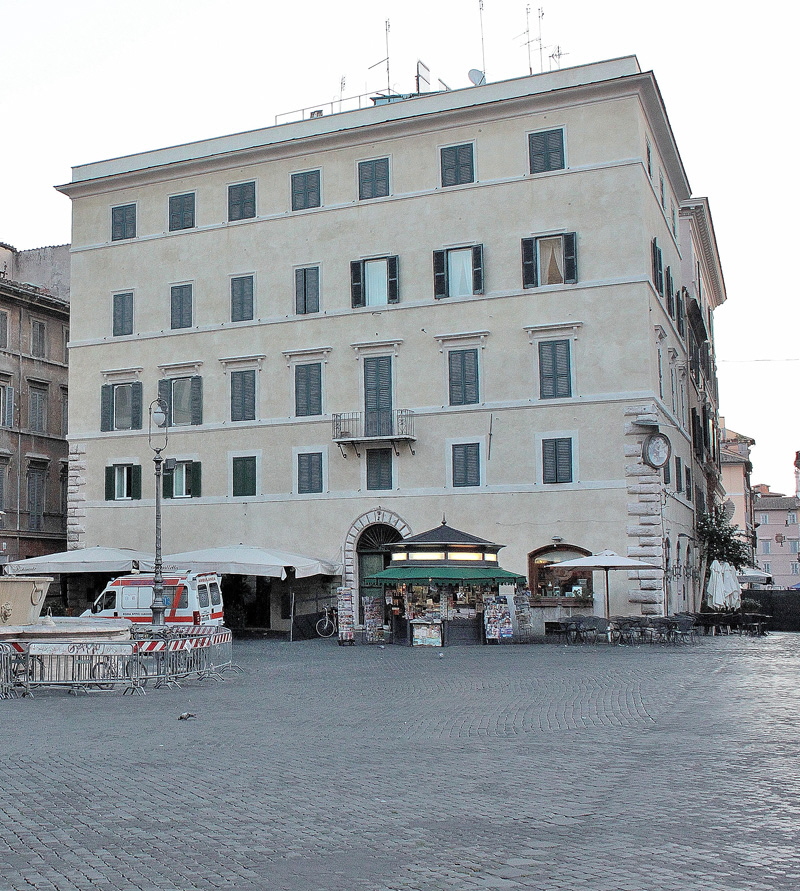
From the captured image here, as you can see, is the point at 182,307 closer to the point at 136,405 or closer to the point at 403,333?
the point at 136,405

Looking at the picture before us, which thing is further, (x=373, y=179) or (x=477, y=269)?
(x=373, y=179)

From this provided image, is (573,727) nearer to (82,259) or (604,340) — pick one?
(604,340)

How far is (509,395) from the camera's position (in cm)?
3544

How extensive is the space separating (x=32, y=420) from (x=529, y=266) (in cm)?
2249

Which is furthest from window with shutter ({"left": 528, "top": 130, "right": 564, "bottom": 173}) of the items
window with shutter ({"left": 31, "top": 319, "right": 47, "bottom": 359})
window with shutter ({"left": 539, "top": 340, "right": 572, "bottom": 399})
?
window with shutter ({"left": 31, "top": 319, "right": 47, "bottom": 359})

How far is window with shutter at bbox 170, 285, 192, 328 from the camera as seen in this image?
40156mm

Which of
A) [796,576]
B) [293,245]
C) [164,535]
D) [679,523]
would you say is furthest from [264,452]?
[796,576]

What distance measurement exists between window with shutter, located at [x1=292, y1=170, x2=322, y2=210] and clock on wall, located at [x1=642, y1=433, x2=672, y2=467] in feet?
45.2

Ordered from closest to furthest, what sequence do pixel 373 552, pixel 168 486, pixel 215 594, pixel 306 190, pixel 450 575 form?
1. pixel 450 575
2. pixel 215 594
3. pixel 373 552
4. pixel 306 190
5. pixel 168 486

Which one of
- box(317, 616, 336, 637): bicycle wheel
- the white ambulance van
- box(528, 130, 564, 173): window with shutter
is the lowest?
box(317, 616, 336, 637): bicycle wheel

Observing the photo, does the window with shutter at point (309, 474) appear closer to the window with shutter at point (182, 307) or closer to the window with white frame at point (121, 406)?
the window with white frame at point (121, 406)

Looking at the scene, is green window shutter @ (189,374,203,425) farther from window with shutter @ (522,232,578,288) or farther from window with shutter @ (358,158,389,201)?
window with shutter @ (522,232,578,288)

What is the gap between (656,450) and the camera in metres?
33.3

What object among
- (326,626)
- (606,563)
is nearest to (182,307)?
(326,626)
